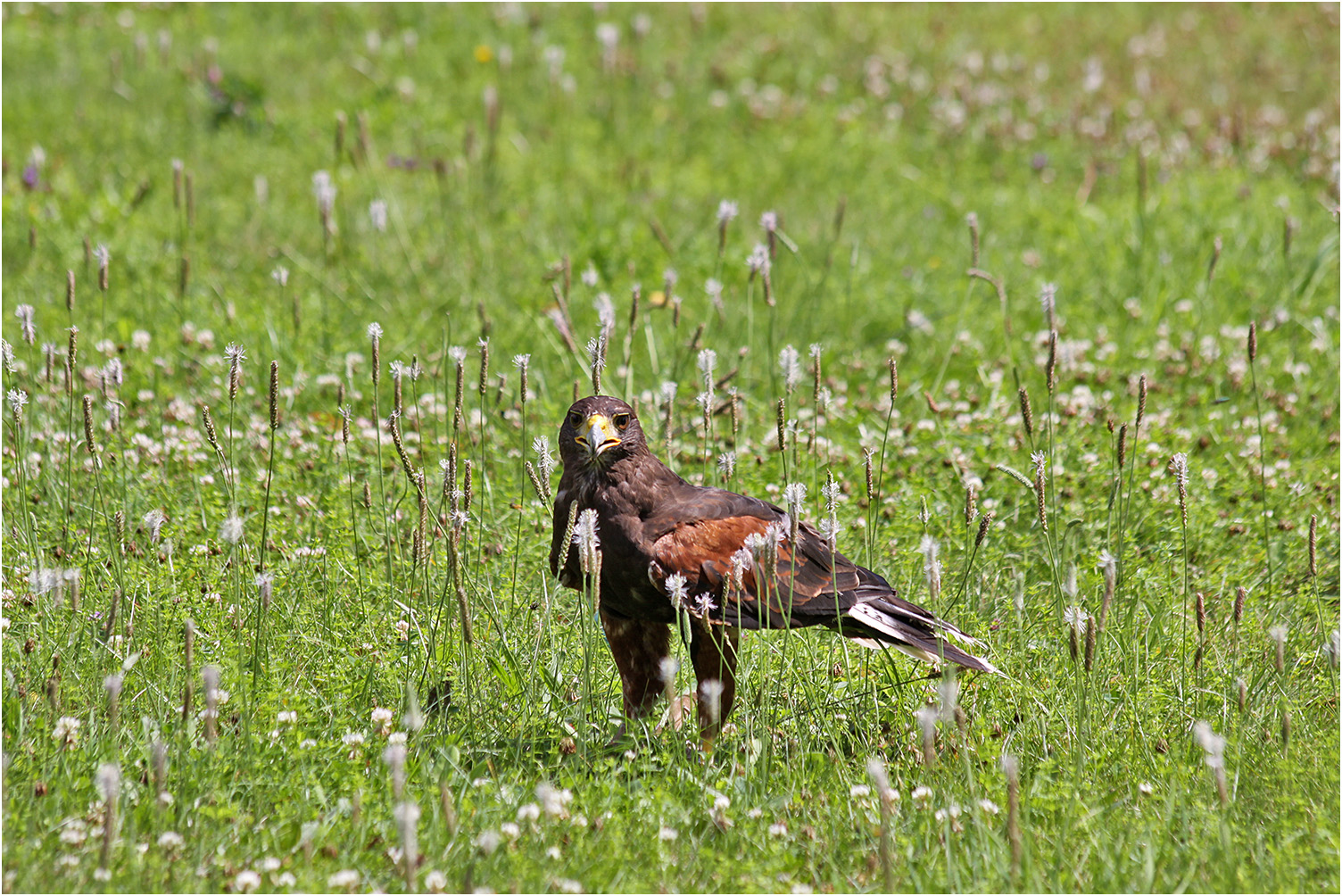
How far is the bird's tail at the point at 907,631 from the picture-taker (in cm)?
371

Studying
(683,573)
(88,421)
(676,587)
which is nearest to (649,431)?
(683,573)

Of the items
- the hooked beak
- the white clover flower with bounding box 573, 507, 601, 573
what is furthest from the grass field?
the white clover flower with bounding box 573, 507, 601, 573

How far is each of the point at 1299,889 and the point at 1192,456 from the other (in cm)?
285

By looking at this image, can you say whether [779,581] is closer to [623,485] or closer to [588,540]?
[623,485]

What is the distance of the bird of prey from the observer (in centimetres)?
373

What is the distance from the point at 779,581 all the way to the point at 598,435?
729 millimetres

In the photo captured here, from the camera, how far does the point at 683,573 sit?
12.2 feet

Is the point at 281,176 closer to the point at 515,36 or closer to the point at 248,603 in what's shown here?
the point at 515,36

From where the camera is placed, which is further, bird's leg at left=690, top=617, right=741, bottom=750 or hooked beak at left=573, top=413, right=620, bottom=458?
hooked beak at left=573, top=413, right=620, bottom=458

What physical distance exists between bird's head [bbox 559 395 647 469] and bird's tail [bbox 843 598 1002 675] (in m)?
0.88

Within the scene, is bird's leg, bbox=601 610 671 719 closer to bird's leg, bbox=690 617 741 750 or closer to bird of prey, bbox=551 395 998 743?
bird of prey, bbox=551 395 998 743

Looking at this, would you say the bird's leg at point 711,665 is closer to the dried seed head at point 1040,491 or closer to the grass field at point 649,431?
the grass field at point 649,431

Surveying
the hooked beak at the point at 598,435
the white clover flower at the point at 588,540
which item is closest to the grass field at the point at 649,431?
the hooked beak at the point at 598,435

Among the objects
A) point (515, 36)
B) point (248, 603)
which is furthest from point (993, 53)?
point (248, 603)
